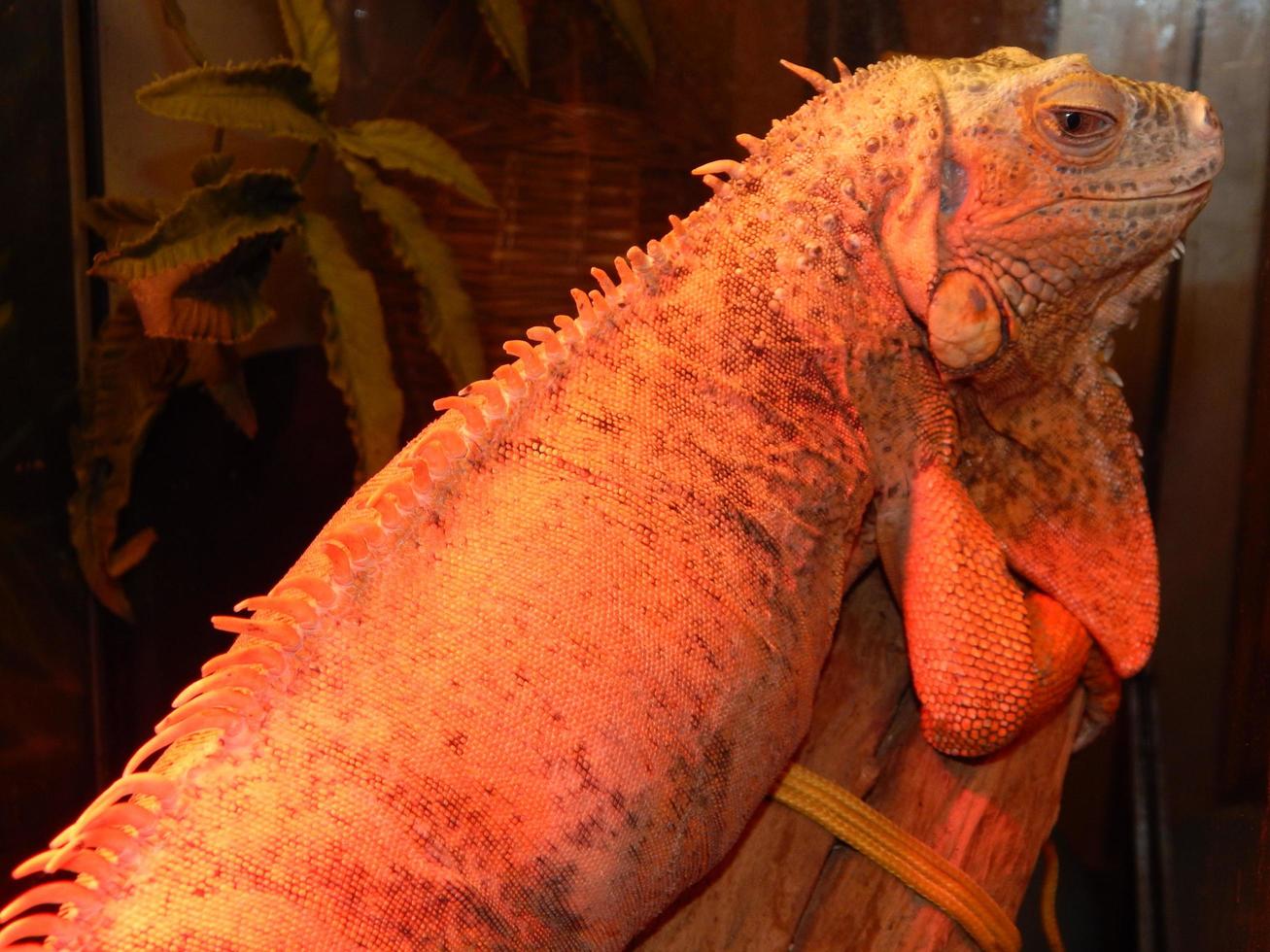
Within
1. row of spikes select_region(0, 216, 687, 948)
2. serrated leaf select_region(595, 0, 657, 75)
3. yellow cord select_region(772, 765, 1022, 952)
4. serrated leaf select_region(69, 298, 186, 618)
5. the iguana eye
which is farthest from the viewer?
serrated leaf select_region(69, 298, 186, 618)

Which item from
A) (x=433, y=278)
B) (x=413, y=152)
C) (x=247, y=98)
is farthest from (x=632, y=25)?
(x=247, y=98)

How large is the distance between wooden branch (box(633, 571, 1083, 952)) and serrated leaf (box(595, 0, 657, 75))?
4.63 feet

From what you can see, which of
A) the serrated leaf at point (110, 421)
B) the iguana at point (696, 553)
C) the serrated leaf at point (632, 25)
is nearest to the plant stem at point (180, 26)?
the serrated leaf at point (110, 421)

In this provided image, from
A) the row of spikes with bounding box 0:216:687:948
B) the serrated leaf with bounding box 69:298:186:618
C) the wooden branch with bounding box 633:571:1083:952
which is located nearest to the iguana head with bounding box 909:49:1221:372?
the row of spikes with bounding box 0:216:687:948

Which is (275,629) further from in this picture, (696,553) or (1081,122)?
(1081,122)

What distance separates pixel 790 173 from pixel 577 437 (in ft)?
1.53

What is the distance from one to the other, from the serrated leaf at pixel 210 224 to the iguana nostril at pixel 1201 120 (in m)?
1.75

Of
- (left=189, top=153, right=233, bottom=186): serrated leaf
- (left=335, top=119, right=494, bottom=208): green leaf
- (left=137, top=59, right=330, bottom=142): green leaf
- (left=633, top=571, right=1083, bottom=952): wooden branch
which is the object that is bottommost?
(left=633, top=571, right=1083, bottom=952): wooden branch

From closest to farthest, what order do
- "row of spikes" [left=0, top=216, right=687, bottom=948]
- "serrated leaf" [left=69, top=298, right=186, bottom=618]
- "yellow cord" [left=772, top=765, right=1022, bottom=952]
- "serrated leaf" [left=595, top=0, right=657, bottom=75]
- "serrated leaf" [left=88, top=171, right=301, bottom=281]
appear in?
1. "row of spikes" [left=0, top=216, right=687, bottom=948]
2. "yellow cord" [left=772, top=765, right=1022, bottom=952]
3. "serrated leaf" [left=88, top=171, right=301, bottom=281]
4. "serrated leaf" [left=595, top=0, right=657, bottom=75]
5. "serrated leaf" [left=69, top=298, right=186, bottom=618]

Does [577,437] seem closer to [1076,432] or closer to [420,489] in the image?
[420,489]

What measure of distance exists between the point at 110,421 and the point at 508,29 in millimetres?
1260

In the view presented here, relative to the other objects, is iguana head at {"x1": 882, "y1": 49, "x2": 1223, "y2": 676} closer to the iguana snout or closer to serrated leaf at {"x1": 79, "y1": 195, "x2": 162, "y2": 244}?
the iguana snout

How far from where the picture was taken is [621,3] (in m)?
2.34

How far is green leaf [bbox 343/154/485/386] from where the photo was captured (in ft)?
7.97
